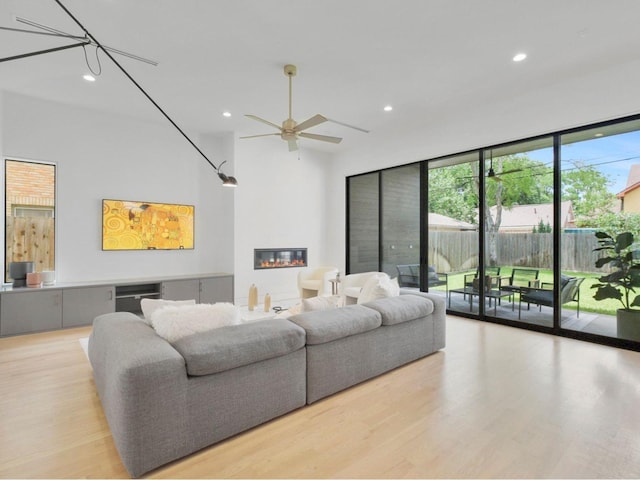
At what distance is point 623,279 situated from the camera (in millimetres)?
3842

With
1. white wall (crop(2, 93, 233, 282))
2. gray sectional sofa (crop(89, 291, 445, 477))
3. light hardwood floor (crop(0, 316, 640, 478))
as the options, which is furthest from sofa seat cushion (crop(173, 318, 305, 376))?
white wall (crop(2, 93, 233, 282))

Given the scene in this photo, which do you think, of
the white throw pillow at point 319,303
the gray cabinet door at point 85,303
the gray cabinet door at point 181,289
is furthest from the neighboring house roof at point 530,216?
the gray cabinet door at point 85,303

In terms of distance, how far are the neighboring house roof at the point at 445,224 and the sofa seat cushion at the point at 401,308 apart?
2404 millimetres

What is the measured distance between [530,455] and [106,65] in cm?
→ 531

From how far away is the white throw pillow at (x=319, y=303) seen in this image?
10.0ft

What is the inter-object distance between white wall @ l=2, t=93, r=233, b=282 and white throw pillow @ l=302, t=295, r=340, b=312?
134 inches

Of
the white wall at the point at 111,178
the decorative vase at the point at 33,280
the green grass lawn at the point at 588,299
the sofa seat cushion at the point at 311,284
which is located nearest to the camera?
the green grass lawn at the point at 588,299

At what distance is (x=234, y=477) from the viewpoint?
5.64 ft

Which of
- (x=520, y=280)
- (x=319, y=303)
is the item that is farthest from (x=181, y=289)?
(x=520, y=280)

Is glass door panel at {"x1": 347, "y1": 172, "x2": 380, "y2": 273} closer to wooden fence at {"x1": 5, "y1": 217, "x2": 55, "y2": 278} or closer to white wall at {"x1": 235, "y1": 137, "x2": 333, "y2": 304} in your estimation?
white wall at {"x1": 235, "y1": 137, "x2": 333, "y2": 304}

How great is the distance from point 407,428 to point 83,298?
4748 mm

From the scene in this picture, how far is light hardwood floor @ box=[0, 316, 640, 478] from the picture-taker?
179 cm

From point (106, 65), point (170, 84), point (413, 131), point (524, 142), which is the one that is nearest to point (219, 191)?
point (170, 84)

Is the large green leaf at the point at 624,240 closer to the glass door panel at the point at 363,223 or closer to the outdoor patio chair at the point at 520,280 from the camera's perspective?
the outdoor patio chair at the point at 520,280
